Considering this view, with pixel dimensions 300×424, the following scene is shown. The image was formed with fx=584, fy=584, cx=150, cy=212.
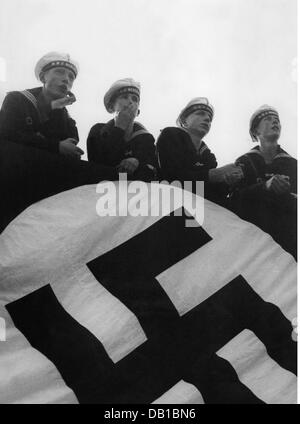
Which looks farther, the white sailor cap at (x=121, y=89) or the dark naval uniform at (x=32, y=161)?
the white sailor cap at (x=121, y=89)

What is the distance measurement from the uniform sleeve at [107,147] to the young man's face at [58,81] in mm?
265

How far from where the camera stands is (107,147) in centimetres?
256

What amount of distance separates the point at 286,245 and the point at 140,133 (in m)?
0.83

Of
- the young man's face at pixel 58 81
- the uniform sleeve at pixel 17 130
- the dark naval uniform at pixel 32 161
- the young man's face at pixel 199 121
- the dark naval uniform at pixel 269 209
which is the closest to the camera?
the dark naval uniform at pixel 32 161

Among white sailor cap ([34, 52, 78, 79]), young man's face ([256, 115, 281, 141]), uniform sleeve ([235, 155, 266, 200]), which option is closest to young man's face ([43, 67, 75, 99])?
white sailor cap ([34, 52, 78, 79])

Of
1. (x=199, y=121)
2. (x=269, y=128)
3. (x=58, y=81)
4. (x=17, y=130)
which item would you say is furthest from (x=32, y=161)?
(x=269, y=128)

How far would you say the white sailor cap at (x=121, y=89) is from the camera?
9.07ft

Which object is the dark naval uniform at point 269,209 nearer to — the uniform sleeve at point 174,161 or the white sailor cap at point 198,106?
the uniform sleeve at point 174,161

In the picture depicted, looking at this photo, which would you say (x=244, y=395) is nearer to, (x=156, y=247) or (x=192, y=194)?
(x=156, y=247)

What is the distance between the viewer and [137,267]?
230 cm

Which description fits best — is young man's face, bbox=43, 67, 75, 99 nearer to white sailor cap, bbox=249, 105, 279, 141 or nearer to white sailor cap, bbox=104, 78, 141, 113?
white sailor cap, bbox=104, 78, 141, 113

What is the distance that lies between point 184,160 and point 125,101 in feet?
1.31

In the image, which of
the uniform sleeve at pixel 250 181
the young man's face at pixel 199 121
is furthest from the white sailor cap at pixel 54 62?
the uniform sleeve at pixel 250 181

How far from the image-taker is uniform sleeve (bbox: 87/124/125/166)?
8.39 feet
